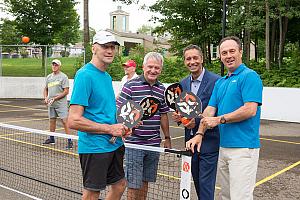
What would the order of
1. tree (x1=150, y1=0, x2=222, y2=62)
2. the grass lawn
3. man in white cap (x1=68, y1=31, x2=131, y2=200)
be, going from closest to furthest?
man in white cap (x1=68, y1=31, x2=131, y2=200)
the grass lawn
tree (x1=150, y1=0, x2=222, y2=62)

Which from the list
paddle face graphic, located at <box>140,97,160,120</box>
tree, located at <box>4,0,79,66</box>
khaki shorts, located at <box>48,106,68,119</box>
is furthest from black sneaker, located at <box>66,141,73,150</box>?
tree, located at <box>4,0,79,66</box>

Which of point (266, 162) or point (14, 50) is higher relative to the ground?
point (14, 50)

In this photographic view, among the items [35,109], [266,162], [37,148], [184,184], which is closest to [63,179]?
[37,148]

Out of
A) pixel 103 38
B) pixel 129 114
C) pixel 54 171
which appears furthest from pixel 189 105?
pixel 54 171

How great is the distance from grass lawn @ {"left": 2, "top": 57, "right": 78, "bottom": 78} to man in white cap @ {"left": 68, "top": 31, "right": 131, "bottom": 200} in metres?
20.3

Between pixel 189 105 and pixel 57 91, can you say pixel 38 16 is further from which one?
pixel 189 105

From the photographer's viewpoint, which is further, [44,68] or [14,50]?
[14,50]

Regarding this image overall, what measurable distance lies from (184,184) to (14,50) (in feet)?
79.2

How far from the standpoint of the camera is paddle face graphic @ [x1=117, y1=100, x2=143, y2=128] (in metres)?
3.47

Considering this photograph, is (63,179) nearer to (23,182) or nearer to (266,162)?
(23,182)

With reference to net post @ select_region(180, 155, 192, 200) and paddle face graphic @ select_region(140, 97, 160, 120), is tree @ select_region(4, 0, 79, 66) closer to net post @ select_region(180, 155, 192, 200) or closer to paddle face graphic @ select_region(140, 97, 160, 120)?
paddle face graphic @ select_region(140, 97, 160, 120)

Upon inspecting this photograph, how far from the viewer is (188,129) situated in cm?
433

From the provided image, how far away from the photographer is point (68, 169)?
6996 mm

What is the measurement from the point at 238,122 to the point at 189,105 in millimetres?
492
